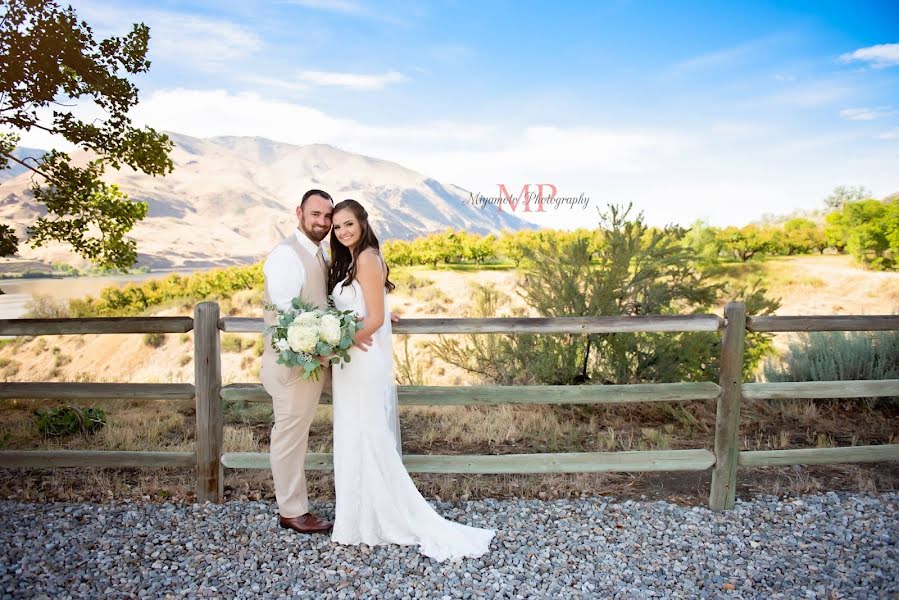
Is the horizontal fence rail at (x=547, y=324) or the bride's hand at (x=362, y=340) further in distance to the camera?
the horizontal fence rail at (x=547, y=324)

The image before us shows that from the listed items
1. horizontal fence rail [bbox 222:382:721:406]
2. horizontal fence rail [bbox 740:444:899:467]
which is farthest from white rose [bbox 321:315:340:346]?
horizontal fence rail [bbox 740:444:899:467]

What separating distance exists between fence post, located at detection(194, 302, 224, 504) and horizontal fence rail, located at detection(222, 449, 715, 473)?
0.43 feet

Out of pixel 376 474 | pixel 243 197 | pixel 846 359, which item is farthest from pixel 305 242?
pixel 243 197

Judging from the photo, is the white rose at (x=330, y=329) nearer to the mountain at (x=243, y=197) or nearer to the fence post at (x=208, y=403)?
the fence post at (x=208, y=403)

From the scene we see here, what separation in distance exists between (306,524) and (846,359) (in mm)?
6748

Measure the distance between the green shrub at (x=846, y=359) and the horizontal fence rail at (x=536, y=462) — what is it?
3972mm

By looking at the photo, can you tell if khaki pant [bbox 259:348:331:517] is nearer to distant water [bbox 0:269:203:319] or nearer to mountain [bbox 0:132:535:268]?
mountain [bbox 0:132:535:268]

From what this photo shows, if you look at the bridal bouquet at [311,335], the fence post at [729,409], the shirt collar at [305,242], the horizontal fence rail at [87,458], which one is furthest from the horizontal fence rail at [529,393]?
the shirt collar at [305,242]

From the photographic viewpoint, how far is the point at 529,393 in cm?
442

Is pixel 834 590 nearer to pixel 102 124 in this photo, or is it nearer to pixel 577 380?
pixel 577 380

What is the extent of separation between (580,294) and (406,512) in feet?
14.0

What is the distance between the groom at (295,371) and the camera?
3.64 metres

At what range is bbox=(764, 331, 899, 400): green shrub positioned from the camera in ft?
24.6

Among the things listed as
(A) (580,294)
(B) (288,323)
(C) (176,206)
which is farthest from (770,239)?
(C) (176,206)
